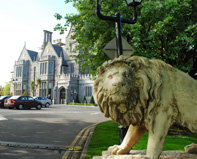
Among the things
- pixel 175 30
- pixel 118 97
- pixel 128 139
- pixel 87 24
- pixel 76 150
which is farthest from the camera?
pixel 87 24

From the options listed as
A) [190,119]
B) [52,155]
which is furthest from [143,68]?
[52,155]

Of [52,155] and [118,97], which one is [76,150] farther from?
[118,97]

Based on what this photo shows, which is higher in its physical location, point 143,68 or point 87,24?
point 87,24

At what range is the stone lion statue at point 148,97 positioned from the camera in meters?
2.34

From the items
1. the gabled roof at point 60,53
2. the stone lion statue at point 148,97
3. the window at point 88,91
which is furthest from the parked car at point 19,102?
the gabled roof at point 60,53

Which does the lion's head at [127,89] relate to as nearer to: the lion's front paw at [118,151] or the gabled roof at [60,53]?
the lion's front paw at [118,151]

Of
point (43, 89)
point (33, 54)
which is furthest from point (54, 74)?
point (33, 54)

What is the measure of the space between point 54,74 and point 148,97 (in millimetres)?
46602

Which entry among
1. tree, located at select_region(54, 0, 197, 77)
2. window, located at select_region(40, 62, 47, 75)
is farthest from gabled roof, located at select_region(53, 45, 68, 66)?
tree, located at select_region(54, 0, 197, 77)

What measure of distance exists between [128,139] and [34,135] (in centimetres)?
560

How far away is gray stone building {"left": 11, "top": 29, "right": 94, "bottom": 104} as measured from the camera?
138 ft

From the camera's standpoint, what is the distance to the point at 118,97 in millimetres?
2252

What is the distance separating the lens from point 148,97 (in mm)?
2418

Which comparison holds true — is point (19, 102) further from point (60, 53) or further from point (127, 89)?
point (60, 53)
